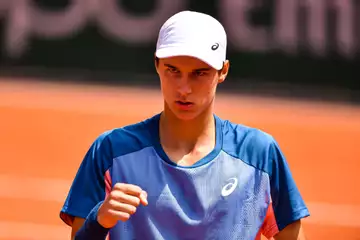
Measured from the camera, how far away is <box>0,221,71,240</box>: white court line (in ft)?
25.5

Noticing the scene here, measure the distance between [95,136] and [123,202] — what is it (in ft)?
27.1

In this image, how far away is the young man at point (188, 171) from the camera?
316cm

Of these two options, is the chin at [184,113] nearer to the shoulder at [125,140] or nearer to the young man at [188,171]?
the young man at [188,171]

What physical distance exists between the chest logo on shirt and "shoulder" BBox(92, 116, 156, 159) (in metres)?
0.34

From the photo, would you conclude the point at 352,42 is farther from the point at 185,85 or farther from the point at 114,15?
the point at 185,85

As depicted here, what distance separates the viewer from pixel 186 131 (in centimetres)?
339

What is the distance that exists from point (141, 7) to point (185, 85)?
35.7 ft

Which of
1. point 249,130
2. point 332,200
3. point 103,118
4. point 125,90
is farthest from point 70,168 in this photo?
point 249,130

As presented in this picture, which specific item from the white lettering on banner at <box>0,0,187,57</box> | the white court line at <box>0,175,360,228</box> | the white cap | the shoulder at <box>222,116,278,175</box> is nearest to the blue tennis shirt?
the shoulder at <box>222,116,278,175</box>

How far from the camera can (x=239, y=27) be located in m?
13.7

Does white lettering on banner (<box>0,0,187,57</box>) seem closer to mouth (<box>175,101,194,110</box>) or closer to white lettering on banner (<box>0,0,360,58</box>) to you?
white lettering on banner (<box>0,0,360,58</box>)

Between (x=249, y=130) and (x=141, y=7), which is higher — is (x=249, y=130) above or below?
below

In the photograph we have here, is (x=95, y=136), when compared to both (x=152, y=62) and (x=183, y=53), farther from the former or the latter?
(x=183, y=53)

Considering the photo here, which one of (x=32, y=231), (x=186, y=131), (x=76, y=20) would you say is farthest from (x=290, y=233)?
(x=76, y=20)
